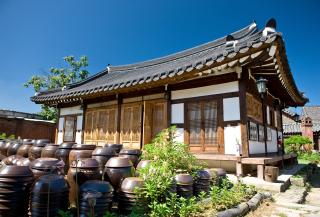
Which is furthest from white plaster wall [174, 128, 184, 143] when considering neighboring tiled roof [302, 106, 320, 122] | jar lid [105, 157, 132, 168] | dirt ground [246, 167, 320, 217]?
neighboring tiled roof [302, 106, 320, 122]

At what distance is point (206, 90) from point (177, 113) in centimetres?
129

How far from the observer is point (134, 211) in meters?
3.38

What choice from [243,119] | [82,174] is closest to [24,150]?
[82,174]

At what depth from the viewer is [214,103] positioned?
7316 mm

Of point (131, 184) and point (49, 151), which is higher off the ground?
point (49, 151)

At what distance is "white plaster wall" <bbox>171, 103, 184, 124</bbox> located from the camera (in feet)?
26.2

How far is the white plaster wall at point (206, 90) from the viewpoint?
6994 millimetres

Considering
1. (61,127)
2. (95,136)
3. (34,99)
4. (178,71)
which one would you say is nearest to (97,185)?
(178,71)

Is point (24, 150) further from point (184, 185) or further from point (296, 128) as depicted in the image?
point (296, 128)

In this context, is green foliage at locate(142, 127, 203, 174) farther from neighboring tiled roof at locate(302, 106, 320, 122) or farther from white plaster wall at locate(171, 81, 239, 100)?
neighboring tiled roof at locate(302, 106, 320, 122)

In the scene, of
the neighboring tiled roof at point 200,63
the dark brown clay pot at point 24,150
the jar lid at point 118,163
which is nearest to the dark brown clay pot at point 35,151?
the dark brown clay pot at point 24,150

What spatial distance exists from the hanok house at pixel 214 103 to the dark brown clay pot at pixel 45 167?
4.24 metres

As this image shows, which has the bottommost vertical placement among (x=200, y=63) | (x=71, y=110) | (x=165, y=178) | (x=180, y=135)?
(x=165, y=178)

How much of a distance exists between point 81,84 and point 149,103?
7.32 m
